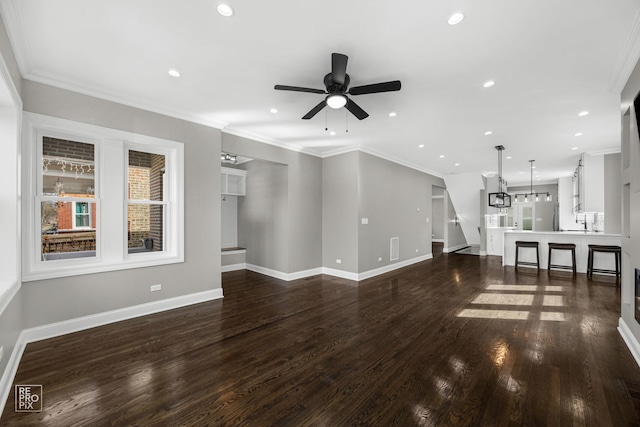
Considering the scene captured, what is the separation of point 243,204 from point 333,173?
8.36 feet

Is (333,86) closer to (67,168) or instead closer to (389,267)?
(67,168)

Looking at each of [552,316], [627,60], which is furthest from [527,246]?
[627,60]

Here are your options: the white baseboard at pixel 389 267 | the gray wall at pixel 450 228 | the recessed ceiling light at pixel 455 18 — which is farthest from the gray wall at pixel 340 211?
the gray wall at pixel 450 228

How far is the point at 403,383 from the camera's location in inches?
88.0

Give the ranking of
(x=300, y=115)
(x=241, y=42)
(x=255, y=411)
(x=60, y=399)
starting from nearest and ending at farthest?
(x=255, y=411), (x=60, y=399), (x=241, y=42), (x=300, y=115)

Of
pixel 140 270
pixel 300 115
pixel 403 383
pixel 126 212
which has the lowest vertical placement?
pixel 403 383

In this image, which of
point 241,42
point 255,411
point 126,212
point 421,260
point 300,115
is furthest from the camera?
point 421,260

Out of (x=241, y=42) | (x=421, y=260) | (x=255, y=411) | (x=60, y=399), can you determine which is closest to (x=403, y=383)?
(x=255, y=411)

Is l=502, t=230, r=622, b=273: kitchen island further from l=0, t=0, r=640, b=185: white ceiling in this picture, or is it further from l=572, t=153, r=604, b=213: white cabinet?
l=0, t=0, r=640, b=185: white ceiling

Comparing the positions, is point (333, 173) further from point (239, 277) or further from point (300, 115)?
point (239, 277)

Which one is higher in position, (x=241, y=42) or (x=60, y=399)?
(x=241, y=42)

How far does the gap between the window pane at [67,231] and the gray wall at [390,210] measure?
4.39 m

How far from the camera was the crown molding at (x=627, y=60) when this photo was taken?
2244 mm

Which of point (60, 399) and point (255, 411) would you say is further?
point (60, 399)
